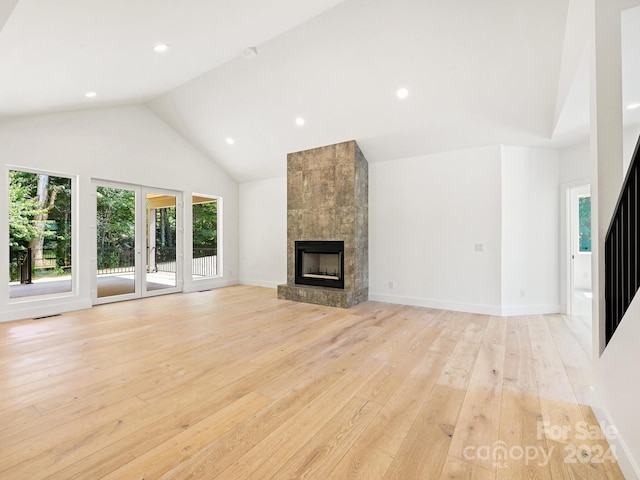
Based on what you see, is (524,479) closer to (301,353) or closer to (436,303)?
(301,353)

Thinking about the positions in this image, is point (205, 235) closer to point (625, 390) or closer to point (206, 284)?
point (206, 284)

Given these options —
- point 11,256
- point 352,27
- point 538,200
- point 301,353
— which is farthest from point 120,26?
point 538,200

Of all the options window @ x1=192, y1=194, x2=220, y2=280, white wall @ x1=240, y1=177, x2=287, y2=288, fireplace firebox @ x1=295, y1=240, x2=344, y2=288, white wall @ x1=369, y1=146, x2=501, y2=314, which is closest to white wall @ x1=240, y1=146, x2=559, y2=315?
white wall @ x1=369, y1=146, x2=501, y2=314

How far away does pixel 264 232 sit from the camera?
7348 mm

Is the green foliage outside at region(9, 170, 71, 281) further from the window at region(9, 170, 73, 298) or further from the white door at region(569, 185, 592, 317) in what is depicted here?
the white door at region(569, 185, 592, 317)

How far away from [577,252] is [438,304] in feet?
7.92

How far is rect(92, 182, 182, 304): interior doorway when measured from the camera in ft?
17.7

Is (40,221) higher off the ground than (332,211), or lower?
lower

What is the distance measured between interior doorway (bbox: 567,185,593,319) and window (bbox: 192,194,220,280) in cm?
699

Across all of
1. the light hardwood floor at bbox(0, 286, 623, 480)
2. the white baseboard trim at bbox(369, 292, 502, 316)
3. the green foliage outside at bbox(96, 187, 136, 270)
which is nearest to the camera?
the light hardwood floor at bbox(0, 286, 623, 480)

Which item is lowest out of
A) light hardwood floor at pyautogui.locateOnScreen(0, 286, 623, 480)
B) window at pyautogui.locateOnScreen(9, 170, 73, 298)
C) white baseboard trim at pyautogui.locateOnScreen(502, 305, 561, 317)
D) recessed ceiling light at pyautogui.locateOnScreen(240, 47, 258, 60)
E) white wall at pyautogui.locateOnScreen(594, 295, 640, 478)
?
light hardwood floor at pyautogui.locateOnScreen(0, 286, 623, 480)

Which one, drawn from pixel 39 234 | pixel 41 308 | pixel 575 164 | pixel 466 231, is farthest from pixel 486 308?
pixel 39 234

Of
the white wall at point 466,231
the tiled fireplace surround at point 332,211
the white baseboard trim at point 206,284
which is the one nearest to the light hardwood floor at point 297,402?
the white wall at point 466,231

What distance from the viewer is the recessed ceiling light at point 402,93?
13.2ft
